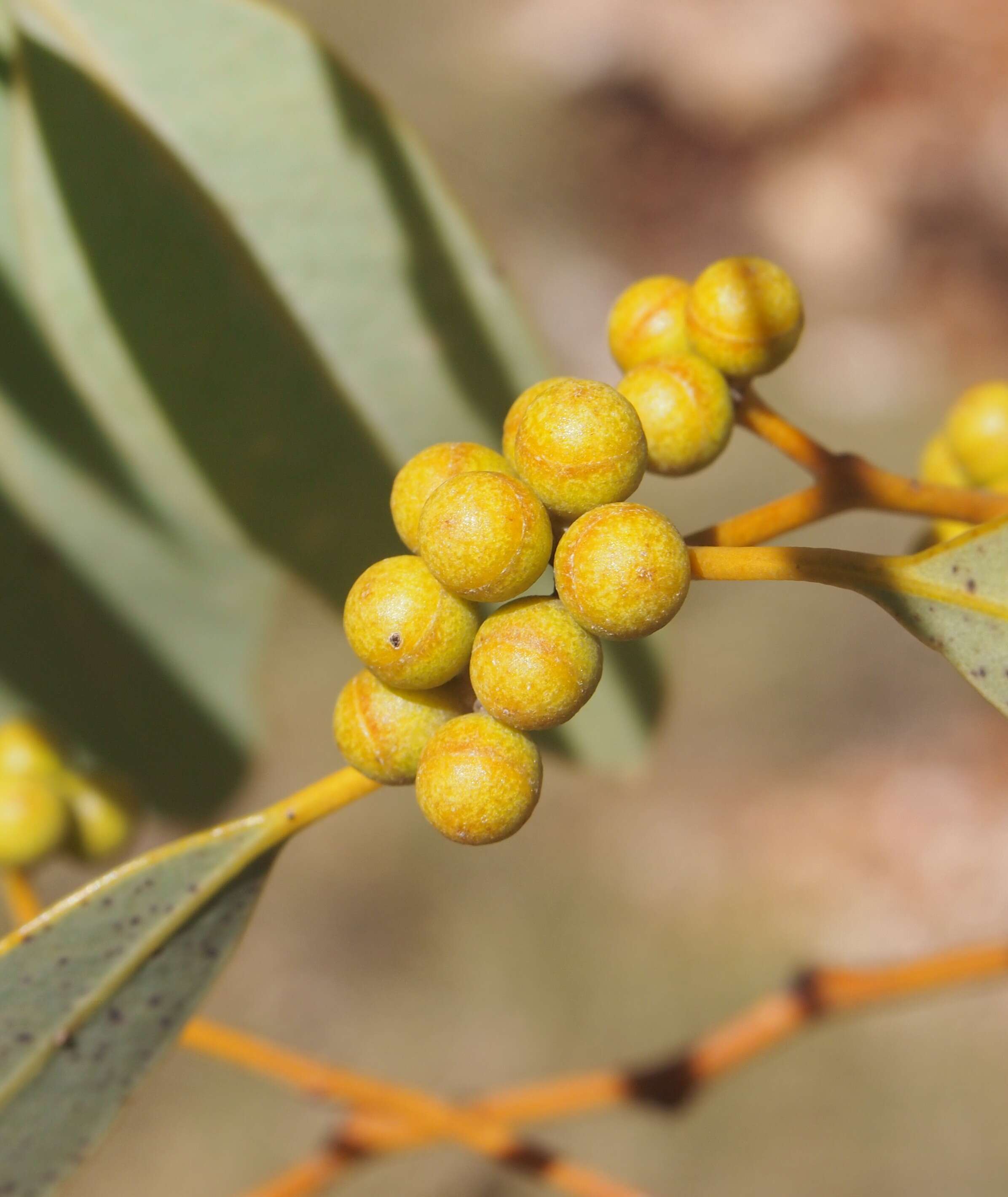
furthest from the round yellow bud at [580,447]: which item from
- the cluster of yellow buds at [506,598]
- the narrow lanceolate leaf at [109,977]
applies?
the narrow lanceolate leaf at [109,977]

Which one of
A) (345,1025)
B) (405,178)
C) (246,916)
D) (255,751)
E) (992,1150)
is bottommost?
(992,1150)

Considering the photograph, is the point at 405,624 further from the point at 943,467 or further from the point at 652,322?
the point at 943,467

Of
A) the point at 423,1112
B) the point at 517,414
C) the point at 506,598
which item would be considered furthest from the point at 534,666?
the point at 423,1112

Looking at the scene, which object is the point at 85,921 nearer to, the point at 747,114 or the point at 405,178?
the point at 405,178

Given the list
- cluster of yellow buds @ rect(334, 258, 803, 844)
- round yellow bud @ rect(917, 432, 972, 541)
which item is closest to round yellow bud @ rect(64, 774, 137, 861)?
cluster of yellow buds @ rect(334, 258, 803, 844)

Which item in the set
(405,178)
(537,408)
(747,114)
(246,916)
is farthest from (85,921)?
(747,114)

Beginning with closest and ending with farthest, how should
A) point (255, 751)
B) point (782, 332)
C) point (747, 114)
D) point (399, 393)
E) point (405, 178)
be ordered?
point (782, 332)
point (405, 178)
point (399, 393)
point (255, 751)
point (747, 114)
